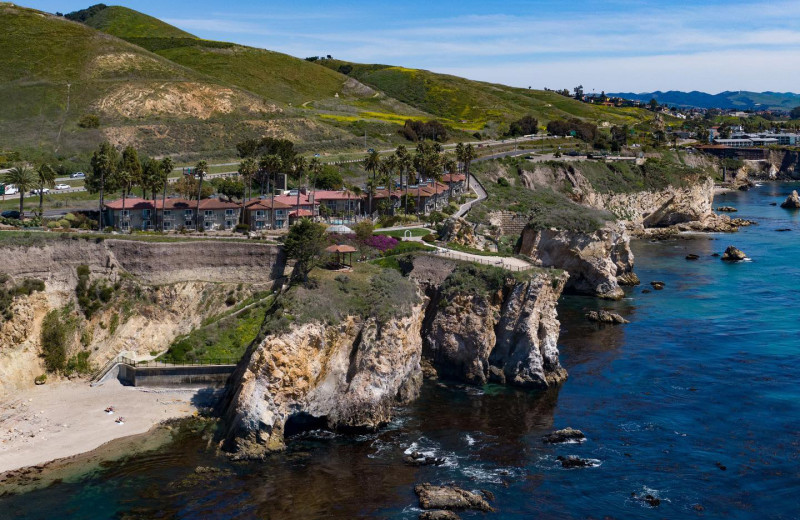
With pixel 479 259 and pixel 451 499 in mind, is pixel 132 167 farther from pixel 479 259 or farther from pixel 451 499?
pixel 451 499

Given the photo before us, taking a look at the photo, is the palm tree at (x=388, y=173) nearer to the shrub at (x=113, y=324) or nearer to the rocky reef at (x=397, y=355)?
the rocky reef at (x=397, y=355)

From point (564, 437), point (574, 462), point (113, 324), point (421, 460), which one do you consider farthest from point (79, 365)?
point (574, 462)

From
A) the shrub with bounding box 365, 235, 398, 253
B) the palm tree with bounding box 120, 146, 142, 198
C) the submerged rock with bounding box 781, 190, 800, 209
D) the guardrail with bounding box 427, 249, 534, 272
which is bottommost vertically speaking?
the guardrail with bounding box 427, 249, 534, 272

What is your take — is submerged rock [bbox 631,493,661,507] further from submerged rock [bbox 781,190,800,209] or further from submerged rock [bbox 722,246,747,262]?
submerged rock [bbox 781,190,800,209]

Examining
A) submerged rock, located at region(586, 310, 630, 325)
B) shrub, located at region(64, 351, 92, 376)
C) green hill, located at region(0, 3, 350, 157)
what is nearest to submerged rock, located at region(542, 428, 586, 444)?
submerged rock, located at region(586, 310, 630, 325)

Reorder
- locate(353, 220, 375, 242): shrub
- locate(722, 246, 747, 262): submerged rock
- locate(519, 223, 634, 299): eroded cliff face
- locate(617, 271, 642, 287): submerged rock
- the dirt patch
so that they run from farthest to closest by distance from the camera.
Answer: the dirt patch
locate(722, 246, 747, 262): submerged rock
locate(617, 271, 642, 287): submerged rock
locate(519, 223, 634, 299): eroded cliff face
locate(353, 220, 375, 242): shrub

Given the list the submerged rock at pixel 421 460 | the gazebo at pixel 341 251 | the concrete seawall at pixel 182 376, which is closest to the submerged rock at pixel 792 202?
the gazebo at pixel 341 251
